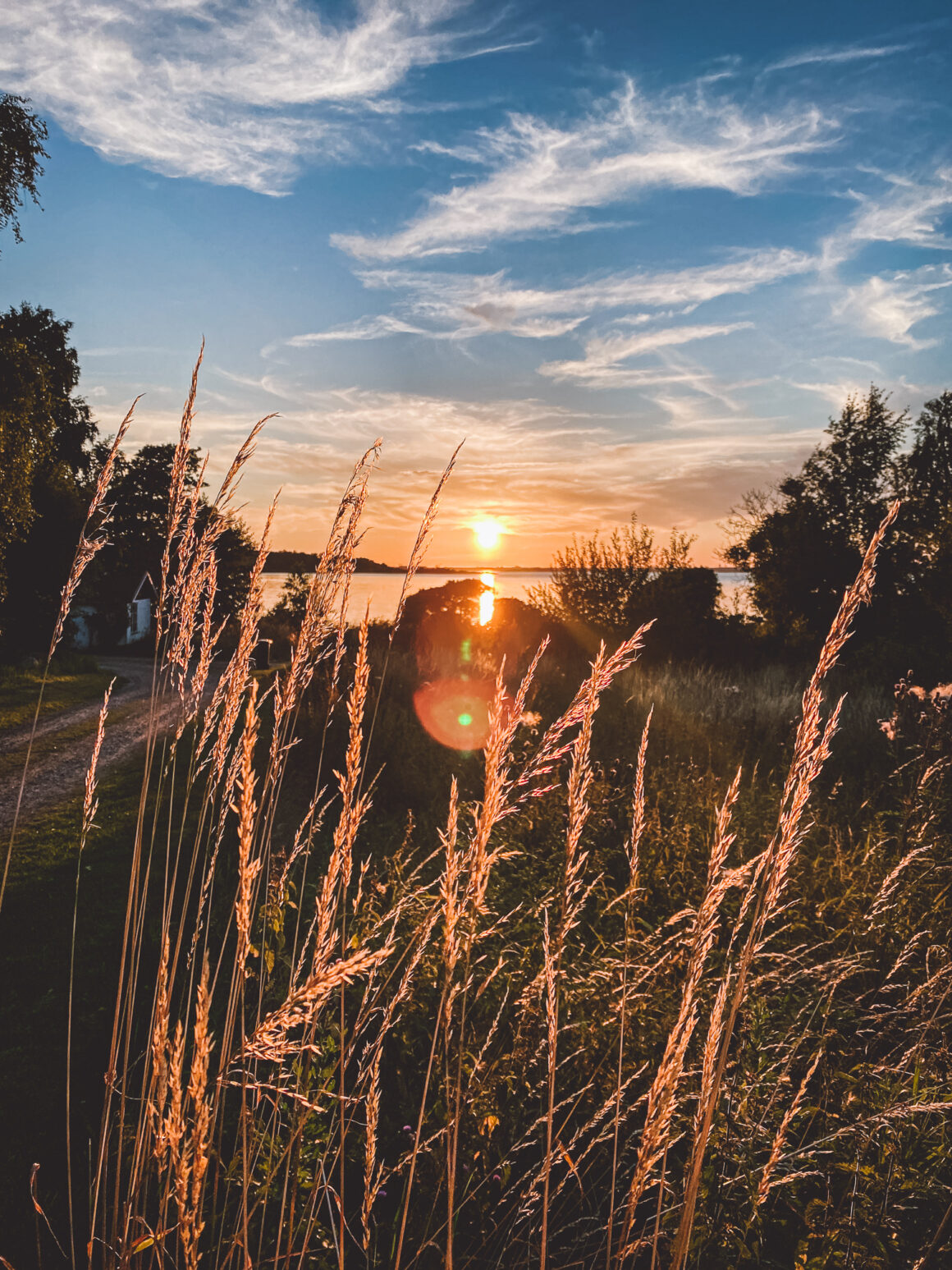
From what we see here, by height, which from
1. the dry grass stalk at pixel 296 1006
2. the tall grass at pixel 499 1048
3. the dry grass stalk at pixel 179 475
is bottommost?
the tall grass at pixel 499 1048

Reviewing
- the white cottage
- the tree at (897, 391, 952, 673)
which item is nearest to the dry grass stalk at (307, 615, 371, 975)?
the tree at (897, 391, 952, 673)

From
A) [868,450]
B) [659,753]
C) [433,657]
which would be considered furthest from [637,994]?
[868,450]

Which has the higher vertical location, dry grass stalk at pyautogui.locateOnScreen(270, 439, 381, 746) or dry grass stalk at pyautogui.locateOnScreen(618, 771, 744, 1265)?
dry grass stalk at pyautogui.locateOnScreen(270, 439, 381, 746)

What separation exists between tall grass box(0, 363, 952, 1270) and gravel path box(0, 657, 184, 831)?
3.68 metres

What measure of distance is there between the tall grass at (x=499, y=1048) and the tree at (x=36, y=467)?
39.3ft

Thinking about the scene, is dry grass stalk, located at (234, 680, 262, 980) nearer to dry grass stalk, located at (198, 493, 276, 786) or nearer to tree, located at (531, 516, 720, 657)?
dry grass stalk, located at (198, 493, 276, 786)

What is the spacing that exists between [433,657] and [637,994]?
31.6ft

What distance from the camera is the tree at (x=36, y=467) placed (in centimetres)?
1321

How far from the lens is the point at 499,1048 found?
272 cm

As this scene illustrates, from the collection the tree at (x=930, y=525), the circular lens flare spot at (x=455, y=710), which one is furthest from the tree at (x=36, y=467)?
the tree at (x=930, y=525)

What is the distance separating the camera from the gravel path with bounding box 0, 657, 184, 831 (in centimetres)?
825

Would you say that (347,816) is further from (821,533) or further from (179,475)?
(821,533)

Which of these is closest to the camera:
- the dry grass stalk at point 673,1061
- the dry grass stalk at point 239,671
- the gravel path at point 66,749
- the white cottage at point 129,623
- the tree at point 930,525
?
the dry grass stalk at point 673,1061

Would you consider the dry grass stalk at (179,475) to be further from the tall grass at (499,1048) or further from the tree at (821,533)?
the tree at (821,533)
